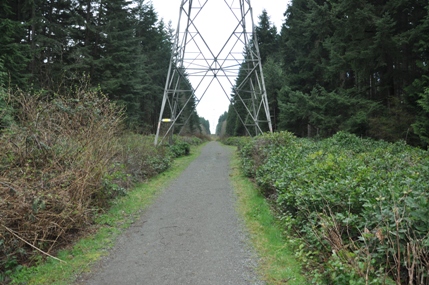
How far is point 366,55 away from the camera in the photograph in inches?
494


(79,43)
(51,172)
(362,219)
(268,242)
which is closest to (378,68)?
(268,242)

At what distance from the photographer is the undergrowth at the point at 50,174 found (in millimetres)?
4566

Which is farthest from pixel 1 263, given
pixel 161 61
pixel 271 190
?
pixel 161 61

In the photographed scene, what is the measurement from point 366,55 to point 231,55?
23.2 feet

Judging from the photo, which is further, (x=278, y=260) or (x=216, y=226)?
(x=216, y=226)

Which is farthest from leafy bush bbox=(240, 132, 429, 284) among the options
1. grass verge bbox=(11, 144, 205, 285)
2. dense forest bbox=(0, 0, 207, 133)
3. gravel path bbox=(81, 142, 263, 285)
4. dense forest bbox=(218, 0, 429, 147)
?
dense forest bbox=(0, 0, 207, 133)

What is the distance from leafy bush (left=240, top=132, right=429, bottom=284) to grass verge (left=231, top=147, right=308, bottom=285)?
12.1 inches

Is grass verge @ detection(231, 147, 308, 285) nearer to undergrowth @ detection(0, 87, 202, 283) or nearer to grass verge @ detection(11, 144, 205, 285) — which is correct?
grass verge @ detection(11, 144, 205, 285)

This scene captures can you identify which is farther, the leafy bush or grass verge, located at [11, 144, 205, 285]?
grass verge, located at [11, 144, 205, 285]

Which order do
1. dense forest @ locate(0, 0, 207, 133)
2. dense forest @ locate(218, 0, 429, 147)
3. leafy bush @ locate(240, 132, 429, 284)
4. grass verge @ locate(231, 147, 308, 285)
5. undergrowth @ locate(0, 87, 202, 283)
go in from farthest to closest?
dense forest @ locate(0, 0, 207, 133) → dense forest @ locate(218, 0, 429, 147) → undergrowth @ locate(0, 87, 202, 283) → grass verge @ locate(231, 147, 308, 285) → leafy bush @ locate(240, 132, 429, 284)

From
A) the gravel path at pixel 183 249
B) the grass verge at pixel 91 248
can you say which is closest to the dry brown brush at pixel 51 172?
the grass verge at pixel 91 248

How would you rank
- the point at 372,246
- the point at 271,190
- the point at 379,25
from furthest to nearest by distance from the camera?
the point at 379,25 < the point at 271,190 < the point at 372,246

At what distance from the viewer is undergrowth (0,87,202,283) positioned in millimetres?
4566

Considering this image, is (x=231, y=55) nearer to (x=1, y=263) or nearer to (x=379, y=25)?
(x=379, y=25)
